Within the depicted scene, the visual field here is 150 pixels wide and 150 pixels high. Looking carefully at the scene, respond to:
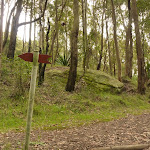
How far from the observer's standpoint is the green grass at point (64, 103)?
20.2 feet

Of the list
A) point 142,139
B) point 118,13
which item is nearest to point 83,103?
point 142,139

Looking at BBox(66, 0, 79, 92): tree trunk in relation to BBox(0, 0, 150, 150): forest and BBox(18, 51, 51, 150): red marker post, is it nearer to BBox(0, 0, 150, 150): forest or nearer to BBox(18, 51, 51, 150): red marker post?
BBox(0, 0, 150, 150): forest

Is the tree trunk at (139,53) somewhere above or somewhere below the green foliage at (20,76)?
above

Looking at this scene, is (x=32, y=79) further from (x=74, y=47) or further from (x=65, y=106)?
(x=74, y=47)

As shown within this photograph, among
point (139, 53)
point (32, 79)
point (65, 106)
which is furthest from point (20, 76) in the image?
point (139, 53)

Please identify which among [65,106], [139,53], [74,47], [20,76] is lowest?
[65,106]

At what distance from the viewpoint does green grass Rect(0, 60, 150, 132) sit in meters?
6.15

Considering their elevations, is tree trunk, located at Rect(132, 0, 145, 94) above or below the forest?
above

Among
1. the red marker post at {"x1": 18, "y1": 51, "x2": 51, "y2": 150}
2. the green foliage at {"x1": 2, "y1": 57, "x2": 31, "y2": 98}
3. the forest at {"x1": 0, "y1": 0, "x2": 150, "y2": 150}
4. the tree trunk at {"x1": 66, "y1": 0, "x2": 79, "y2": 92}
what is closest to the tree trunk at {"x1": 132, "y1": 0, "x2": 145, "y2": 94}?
the forest at {"x1": 0, "y1": 0, "x2": 150, "y2": 150}

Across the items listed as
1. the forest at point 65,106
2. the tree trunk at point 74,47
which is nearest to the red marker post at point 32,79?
the forest at point 65,106

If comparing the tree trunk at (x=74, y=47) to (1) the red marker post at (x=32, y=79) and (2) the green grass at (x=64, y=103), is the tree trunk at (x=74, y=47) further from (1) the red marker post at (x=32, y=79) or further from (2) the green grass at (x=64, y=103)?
(1) the red marker post at (x=32, y=79)

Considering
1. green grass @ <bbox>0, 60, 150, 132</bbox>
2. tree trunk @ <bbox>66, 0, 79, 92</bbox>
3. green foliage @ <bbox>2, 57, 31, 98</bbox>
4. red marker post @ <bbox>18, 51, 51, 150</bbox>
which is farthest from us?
tree trunk @ <bbox>66, 0, 79, 92</bbox>

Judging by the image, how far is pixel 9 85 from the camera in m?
8.91

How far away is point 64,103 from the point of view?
8.44 m
